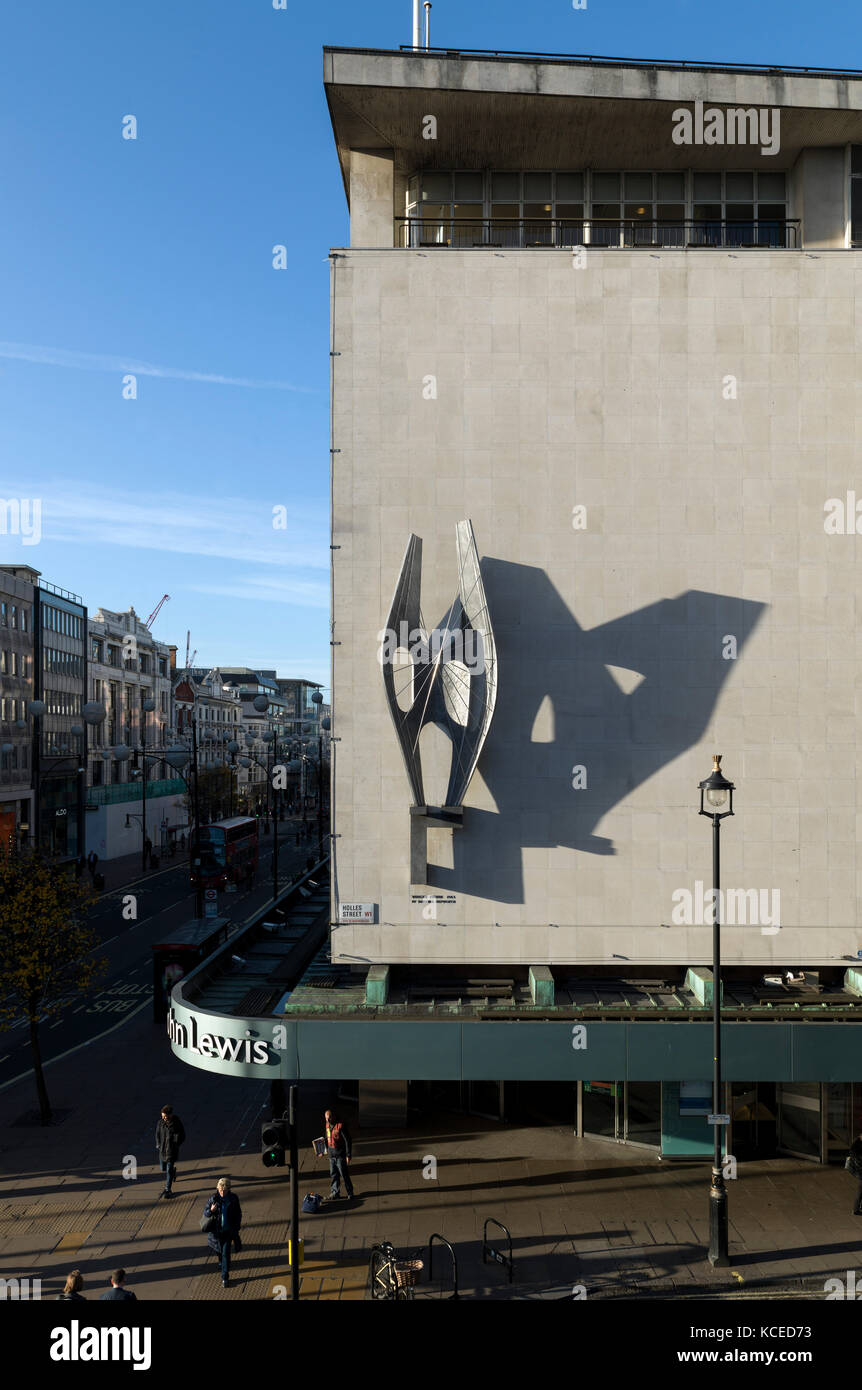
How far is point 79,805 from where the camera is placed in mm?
69438

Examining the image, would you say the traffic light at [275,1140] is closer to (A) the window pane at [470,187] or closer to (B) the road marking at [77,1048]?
(B) the road marking at [77,1048]

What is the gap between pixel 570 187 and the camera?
851 inches

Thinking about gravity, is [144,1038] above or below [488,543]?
below

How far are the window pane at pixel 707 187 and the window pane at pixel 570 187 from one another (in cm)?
278

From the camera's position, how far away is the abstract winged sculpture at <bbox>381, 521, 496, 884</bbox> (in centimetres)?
1862

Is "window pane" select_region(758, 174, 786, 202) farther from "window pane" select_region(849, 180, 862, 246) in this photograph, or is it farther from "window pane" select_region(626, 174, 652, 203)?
"window pane" select_region(626, 174, 652, 203)

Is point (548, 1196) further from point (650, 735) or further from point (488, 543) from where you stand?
point (488, 543)

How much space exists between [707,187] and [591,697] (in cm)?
1291

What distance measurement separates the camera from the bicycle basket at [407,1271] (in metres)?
13.2

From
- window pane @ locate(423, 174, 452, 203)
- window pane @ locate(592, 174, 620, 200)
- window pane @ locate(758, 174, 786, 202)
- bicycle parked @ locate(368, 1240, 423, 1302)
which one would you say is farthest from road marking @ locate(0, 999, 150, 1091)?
window pane @ locate(758, 174, 786, 202)

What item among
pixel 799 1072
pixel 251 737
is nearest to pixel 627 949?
pixel 799 1072

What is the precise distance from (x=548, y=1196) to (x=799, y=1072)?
5554 millimetres

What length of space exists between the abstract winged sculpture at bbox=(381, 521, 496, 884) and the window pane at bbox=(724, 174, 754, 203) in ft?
36.5

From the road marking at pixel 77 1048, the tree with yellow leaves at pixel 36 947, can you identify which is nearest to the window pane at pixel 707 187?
the tree with yellow leaves at pixel 36 947
